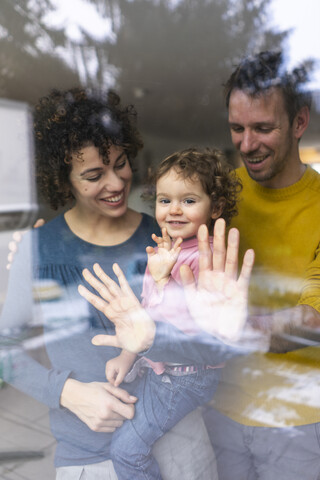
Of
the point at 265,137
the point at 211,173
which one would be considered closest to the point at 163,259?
the point at 211,173

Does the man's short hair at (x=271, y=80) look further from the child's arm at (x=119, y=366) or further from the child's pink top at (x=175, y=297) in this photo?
the child's arm at (x=119, y=366)

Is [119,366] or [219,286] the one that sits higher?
[219,286]

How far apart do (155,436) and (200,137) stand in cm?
61

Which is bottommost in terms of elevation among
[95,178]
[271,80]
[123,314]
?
[123,314]

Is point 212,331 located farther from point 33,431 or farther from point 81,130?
point 33,431

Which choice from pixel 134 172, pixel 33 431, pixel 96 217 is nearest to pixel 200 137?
pixel 134 172

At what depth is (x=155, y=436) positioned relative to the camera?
30.8 inches

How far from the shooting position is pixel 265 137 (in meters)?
0.76

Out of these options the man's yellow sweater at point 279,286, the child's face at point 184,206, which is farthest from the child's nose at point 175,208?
the man's yellow sweater at point 279,286

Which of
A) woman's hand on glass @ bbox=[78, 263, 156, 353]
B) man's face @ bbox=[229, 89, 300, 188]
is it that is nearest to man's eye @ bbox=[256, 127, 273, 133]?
man's face @ bbox=[229, 89, 300, 188]

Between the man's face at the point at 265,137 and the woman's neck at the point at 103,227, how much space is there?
0.84 ft

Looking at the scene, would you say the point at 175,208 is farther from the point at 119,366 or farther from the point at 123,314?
the point at 119,366

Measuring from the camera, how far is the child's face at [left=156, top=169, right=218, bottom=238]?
72 cm

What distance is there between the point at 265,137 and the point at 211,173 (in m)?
0.13
